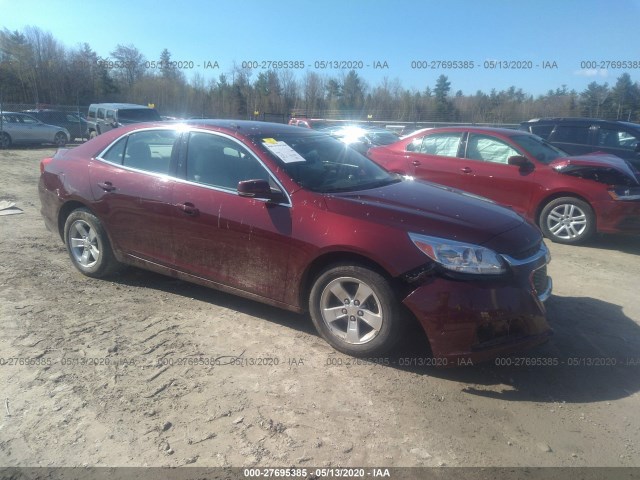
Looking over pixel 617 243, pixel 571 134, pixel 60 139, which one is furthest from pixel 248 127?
pixel 60 139

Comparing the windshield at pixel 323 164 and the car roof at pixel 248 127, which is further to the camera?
the car roof at pixel 248 127

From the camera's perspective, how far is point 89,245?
4984 millimetres

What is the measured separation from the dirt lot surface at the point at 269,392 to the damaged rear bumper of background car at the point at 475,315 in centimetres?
30

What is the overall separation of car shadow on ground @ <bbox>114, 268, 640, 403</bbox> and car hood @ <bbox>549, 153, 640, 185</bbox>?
2.85 meters

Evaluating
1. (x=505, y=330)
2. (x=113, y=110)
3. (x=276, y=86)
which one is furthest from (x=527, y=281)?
(x=276, y=86)

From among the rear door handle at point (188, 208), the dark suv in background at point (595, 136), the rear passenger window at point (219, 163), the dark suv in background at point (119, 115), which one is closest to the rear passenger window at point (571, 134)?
the dark suv in background at point (595, 136)

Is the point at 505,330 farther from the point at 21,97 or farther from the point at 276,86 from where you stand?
the point at 21,97

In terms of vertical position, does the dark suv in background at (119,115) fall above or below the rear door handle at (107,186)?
above

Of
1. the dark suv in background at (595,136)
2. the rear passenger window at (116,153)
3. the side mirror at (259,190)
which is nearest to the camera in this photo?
the side mirror at (259,190)

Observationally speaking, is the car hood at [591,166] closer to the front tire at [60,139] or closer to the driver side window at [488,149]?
the driver side window at [488,149]

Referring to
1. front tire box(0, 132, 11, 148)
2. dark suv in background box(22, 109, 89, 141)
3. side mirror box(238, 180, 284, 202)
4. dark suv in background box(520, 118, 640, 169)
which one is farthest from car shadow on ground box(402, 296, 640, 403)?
dark suv in background box(22, 109, 89, 141)

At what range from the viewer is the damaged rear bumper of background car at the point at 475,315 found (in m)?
3.12

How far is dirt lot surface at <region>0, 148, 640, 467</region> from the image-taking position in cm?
264

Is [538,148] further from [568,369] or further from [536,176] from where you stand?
[568,369]
